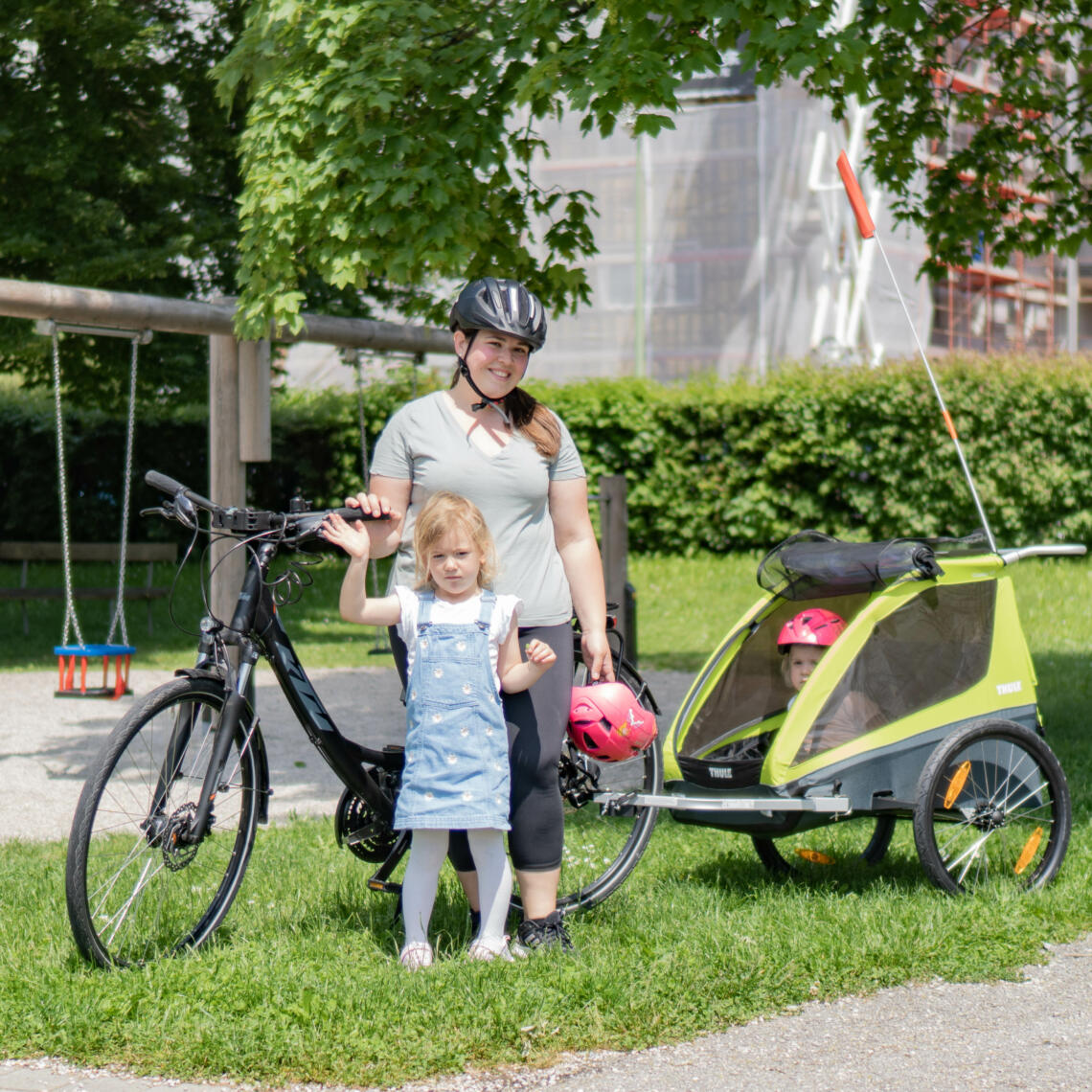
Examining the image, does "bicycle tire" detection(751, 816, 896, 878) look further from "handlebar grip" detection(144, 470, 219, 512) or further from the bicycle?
"handlebar grip" detection(144, 470, 219, 512)

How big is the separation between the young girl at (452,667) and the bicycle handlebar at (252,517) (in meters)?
0.10

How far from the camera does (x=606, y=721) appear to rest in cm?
436

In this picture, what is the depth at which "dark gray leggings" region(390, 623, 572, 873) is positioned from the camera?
425 cm

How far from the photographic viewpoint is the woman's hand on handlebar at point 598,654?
175 inches

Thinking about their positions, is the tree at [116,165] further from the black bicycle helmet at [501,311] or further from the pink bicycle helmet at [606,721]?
the pink bicycle helmet at [606,721]

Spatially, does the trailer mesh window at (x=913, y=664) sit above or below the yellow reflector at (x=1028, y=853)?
above

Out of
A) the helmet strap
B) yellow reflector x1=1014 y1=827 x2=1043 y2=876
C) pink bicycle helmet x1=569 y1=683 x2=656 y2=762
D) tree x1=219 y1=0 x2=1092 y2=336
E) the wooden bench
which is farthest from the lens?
the wooden bench

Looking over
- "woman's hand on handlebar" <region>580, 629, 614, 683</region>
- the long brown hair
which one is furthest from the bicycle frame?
the long brown hair

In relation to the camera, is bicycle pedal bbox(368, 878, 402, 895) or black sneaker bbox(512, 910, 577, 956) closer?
black sneaker bbox(512, 910, 577, 956)

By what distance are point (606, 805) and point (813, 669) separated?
857 millimetres

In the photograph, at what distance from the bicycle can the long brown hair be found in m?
0.58

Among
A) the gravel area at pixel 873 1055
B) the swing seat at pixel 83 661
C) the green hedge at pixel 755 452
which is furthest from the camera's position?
the green hedge at pixel 755 452

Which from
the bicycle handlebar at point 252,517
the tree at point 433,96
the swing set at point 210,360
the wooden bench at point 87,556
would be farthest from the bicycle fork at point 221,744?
the wooden bench at point 87,556

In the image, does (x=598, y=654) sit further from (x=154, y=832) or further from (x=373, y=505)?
(x=154, y=832)
